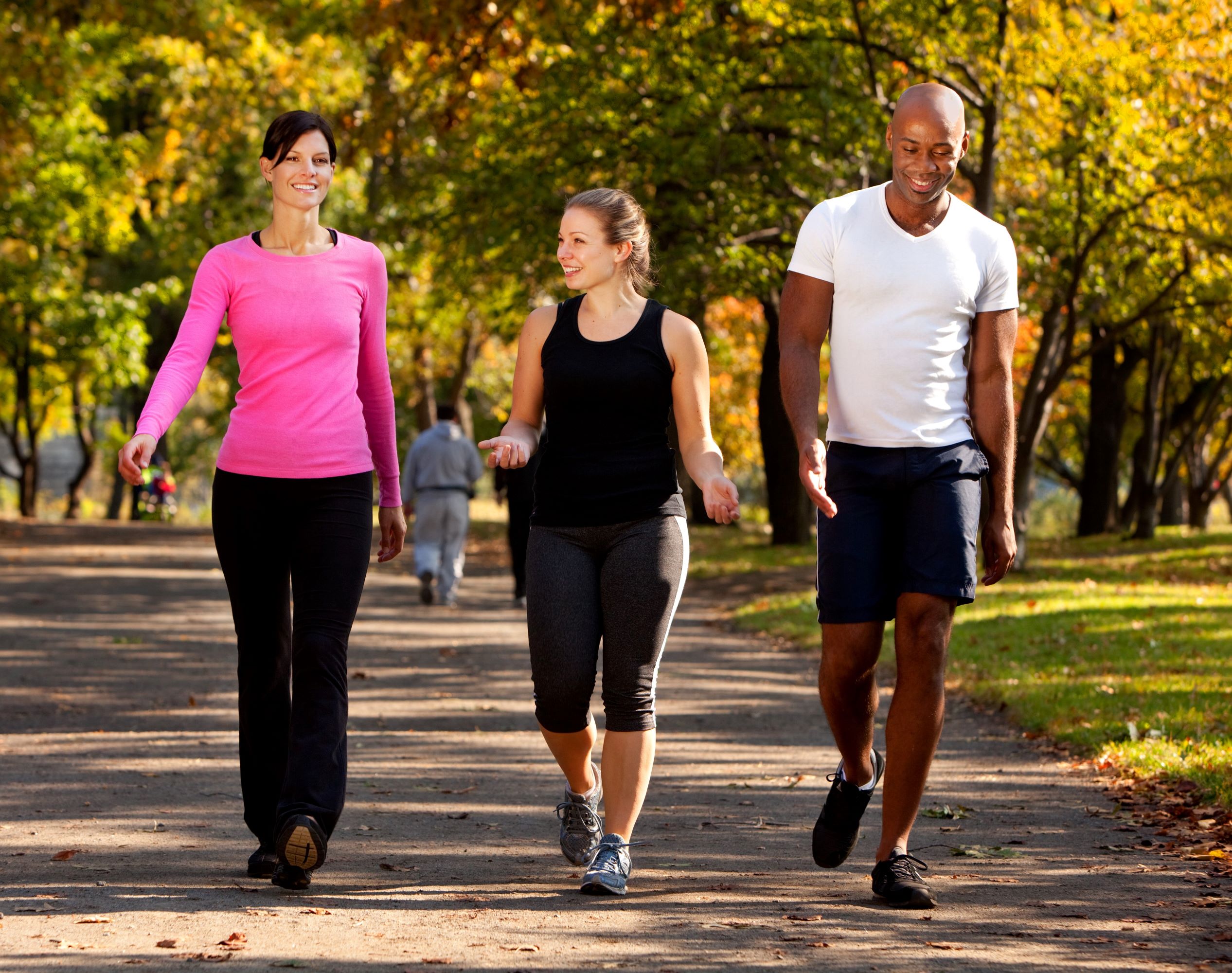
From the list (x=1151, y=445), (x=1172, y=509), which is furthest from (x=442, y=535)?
(x=1172, y=509)

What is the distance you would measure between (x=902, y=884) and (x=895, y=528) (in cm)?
103

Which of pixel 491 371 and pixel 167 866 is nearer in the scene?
pixel 167 866

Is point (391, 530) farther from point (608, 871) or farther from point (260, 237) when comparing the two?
point (608, 871)

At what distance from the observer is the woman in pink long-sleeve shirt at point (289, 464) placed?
4934 mm

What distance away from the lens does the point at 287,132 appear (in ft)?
16.5

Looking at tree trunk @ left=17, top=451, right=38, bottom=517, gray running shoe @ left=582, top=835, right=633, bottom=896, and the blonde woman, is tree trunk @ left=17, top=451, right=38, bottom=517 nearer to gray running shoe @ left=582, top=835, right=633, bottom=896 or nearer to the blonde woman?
the blonde woman

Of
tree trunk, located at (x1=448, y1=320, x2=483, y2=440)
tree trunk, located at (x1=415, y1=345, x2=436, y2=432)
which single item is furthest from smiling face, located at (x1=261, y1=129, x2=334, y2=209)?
tree trunk, located at (x1=415, y1=345, x2=436, y2=432)

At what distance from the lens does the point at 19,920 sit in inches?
171

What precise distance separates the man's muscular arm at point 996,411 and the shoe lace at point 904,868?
0.85 metres

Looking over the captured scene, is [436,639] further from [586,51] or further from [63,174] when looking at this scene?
[63,174]

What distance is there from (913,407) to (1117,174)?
51.1ft

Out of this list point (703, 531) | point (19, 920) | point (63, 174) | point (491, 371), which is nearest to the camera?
point (19, 920)

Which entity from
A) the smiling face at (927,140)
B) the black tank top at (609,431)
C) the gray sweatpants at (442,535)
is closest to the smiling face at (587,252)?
the black tank top at (609,431)

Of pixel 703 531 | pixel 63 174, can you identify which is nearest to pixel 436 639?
pixel 703 531
